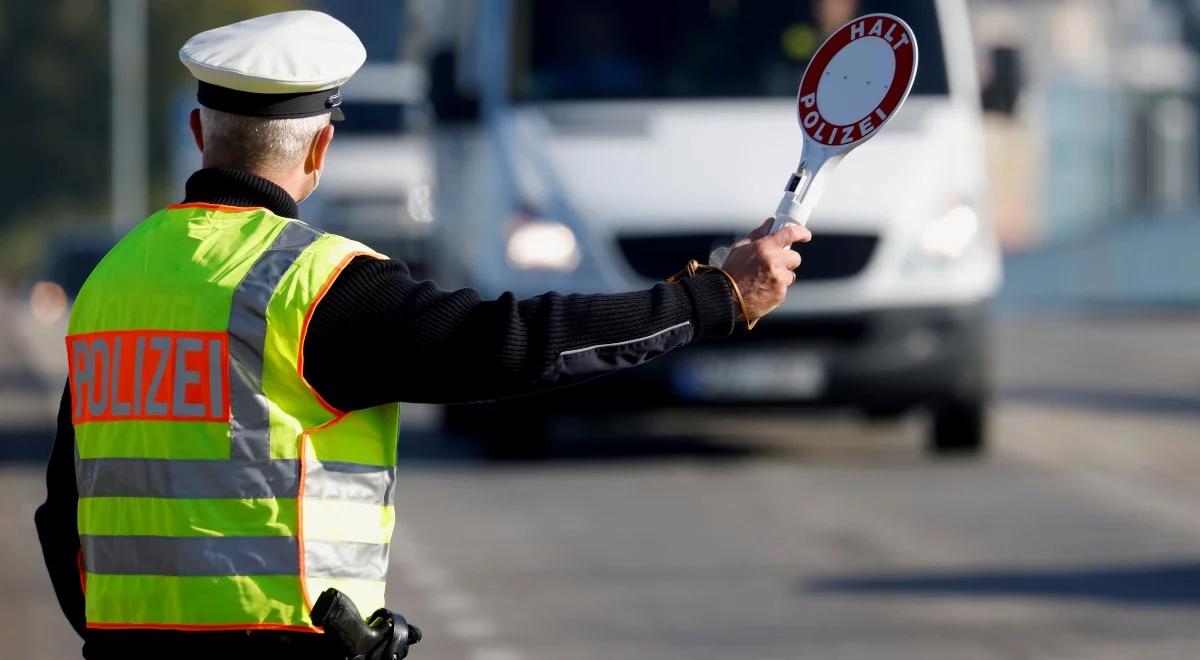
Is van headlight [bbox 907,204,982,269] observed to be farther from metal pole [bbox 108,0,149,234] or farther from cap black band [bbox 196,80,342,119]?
metal pole [bbox 108,0,149,234]

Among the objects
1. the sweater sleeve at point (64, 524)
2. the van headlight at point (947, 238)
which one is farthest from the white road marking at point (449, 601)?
the sweater sleeve at point (64, 524)

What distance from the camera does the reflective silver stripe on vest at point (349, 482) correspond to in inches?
131

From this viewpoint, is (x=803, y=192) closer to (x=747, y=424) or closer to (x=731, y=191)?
(x=731, y=191)

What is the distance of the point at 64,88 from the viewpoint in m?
67.0

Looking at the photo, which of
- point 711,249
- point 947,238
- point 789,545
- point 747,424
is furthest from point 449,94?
point 789,545

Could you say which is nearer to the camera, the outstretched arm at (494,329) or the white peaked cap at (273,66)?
the outstretched arm at (494,329)

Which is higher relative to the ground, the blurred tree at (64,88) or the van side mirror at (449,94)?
the van side mirror at (449,94)

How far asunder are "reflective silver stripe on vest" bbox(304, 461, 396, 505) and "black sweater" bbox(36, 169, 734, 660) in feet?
0.30

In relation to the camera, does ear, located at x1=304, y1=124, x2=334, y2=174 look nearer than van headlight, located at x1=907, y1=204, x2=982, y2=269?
Yes

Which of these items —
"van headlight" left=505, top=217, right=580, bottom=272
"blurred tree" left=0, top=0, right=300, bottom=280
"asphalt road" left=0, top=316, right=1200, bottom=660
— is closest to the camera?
"asphalt road" left=0, top=316, right=1200, bottom=660

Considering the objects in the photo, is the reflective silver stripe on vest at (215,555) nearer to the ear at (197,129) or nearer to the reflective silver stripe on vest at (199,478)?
the reflective silver stripe on vest at (199,478)

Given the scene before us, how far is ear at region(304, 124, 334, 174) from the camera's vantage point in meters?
3.48

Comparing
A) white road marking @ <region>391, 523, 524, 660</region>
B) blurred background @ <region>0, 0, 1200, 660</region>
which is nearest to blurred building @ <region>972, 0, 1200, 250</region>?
blurred background @ <region>0, 0, 1200, 660</region>

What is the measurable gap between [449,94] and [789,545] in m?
3.78
